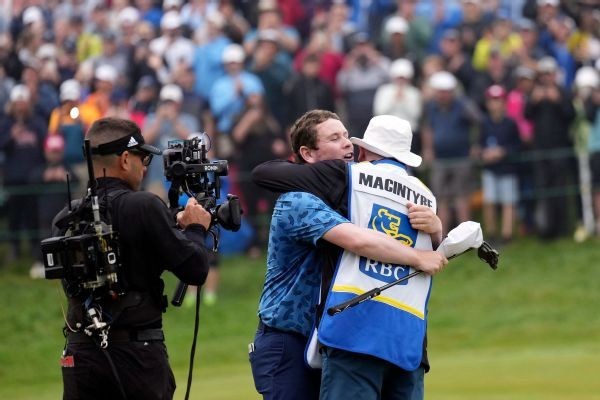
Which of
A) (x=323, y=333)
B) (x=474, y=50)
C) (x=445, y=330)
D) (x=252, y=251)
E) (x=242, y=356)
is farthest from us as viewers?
(x=474, y=50)

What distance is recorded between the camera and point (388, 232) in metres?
6.72

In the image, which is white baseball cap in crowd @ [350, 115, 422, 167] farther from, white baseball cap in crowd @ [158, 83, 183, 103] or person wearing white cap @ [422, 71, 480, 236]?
person wearing white cap @ [422, 71, 480, 236]

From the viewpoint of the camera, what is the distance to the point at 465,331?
16.7 metres

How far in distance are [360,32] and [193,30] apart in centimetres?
262

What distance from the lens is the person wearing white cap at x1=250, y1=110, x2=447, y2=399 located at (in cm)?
661

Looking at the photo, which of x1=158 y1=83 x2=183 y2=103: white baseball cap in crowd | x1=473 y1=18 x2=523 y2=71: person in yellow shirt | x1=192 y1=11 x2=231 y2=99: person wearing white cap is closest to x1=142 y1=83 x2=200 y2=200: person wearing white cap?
x1=158 y1=83 x2=183 y2=103: white baseball cap in crowd

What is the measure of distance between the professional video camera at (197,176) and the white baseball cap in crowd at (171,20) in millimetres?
14276

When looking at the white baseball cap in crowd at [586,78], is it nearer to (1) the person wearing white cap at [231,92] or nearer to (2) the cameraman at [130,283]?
(1) the person wearing white cap at [231,92]

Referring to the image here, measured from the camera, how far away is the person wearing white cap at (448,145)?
1941cm

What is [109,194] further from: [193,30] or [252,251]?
[193,30]

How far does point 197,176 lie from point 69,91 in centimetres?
1162

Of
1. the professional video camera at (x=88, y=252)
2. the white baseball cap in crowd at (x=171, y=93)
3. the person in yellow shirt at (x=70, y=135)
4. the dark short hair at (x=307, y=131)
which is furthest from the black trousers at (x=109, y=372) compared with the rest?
the white baseball cap in crowd at (x=171, y=93)

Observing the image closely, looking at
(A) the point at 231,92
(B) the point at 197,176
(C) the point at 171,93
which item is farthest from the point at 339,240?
(A) the point at 231,92

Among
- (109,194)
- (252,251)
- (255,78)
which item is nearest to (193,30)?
(255,78)
